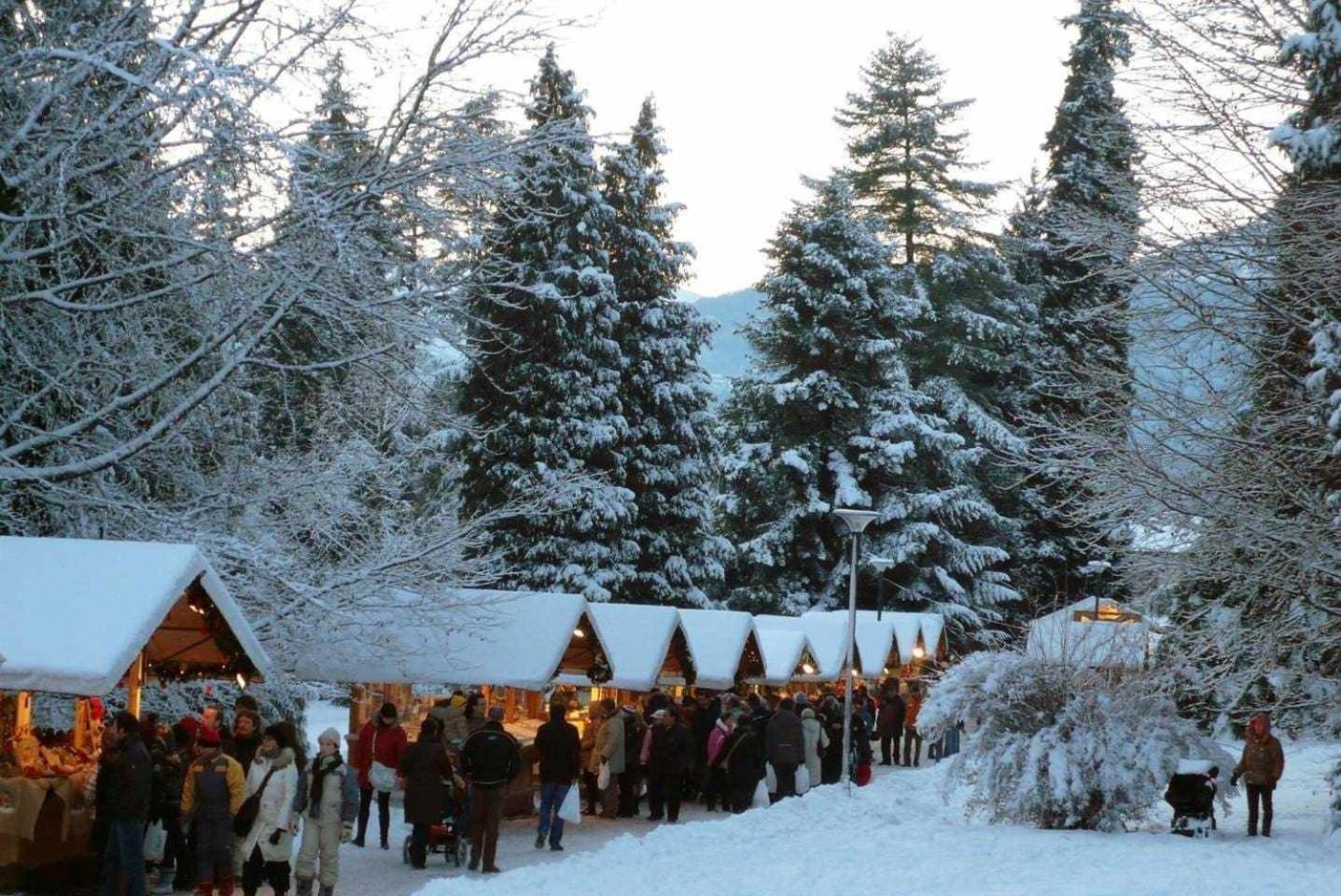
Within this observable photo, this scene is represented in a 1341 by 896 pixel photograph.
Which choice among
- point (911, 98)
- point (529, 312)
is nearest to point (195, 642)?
point (529, 312)

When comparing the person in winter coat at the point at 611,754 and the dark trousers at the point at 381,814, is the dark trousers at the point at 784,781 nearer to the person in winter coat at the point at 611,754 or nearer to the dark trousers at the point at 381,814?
the person in winter coat at the point at 611,754

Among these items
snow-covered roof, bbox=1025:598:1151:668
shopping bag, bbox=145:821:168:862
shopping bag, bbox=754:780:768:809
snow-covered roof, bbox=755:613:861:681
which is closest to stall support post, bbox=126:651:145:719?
shopping bag, bbox=145:821:168:862

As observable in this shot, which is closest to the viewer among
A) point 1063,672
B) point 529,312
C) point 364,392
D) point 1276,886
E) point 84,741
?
point 1276,886

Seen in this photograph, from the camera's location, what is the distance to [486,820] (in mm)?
15125

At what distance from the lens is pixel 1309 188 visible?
17328 millimetres

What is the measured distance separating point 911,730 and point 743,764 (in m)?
13.6

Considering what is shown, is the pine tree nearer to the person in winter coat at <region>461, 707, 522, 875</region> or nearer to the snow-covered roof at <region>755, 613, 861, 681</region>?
the snow-covered roof at <region>755, 613, 861, 681</region>

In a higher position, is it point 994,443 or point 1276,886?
point 994,443

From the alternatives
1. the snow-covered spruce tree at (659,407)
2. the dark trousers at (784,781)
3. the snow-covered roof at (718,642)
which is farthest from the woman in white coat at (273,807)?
the snow-covered spruce tree at (659,407)

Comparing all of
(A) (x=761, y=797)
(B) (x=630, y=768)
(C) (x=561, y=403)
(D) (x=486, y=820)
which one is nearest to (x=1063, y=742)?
(B) (x=630, y=768)

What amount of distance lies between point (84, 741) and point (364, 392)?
4.70 meters

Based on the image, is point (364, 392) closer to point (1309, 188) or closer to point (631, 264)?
point (1309, 188)

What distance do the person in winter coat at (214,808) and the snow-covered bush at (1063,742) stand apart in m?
9.41

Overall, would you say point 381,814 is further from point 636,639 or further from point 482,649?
point 636,639
